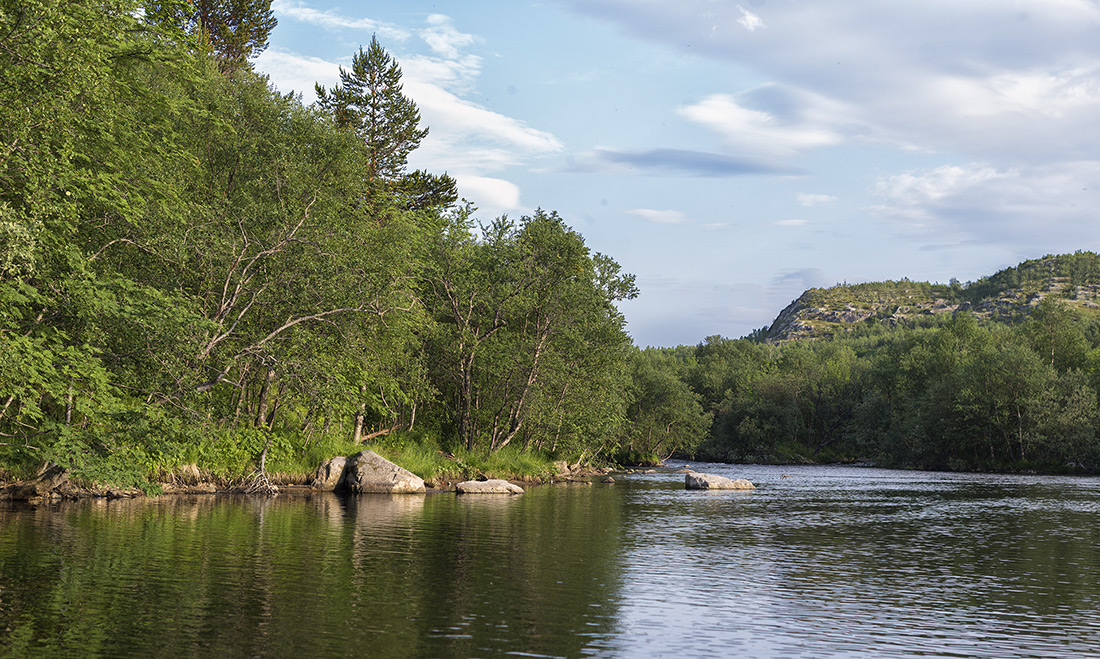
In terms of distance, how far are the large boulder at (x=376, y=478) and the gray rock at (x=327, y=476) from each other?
1.11 ft

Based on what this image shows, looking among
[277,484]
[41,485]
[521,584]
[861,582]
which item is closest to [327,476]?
[277,484]

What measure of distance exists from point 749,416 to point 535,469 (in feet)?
316

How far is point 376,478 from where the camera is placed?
46.8 meters

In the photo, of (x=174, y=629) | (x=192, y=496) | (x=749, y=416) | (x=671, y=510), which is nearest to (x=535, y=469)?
(x=671, y=510)

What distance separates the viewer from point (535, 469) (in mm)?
63188

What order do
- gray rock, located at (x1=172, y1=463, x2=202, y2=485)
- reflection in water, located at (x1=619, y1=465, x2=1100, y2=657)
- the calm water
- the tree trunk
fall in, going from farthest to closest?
the tree trunk
gray rock, located at (x1=172, y1=463, x2=202, y2=485)
reflection in water, located at (x1=619, y1=465, x2=1100, y2=657)
the calm water

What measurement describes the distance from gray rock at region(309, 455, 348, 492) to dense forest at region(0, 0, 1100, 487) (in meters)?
1.01

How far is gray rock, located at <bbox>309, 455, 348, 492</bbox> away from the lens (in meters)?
46.3

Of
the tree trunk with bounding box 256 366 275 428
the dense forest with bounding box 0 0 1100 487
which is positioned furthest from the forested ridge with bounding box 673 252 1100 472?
the tree trunk with bounding box 256 366 275 428

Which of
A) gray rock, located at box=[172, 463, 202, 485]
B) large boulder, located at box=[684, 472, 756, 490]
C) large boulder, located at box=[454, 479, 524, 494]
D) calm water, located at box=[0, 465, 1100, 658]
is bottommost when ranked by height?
large boulder, located at box=[684, 472, 756, 490]

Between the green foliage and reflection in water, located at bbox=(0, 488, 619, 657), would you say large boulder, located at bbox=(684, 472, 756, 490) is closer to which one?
reflection in water, located at bbox=(0, 488, 619, 657)

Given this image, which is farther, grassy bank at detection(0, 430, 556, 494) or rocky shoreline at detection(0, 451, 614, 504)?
rocky shoreline at detection(0, 451, 614, 504)

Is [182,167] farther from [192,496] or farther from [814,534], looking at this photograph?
[814,534]

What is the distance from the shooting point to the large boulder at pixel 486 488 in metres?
50.2
